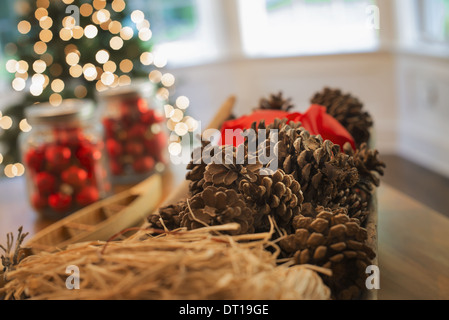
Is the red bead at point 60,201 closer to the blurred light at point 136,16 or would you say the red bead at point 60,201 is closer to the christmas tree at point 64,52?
the christmas tree at point 64,52

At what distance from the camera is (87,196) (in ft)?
4.42

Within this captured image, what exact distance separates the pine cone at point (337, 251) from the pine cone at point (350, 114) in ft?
1.55

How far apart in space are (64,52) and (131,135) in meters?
1.21

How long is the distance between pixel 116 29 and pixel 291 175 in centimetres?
229

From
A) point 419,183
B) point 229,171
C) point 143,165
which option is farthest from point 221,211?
point 419,183

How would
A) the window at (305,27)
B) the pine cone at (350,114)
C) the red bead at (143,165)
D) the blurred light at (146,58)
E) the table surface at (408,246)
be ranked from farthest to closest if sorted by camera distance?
the window at (305,27), the blurred light at (146,58), the red bead at (143,165), the pine cone at (350,114), the table surface at (408,246)

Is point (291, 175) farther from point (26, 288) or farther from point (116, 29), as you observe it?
point (116, 29)

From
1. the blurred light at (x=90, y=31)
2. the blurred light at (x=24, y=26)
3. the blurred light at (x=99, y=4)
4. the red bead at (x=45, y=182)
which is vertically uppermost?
the blurred light at (x=99, y=4)

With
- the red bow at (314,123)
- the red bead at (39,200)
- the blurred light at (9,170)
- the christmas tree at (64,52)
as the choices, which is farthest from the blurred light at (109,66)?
the red bow at (314,123)

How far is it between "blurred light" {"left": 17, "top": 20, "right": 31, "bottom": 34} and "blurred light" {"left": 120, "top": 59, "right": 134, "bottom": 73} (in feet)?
1.47

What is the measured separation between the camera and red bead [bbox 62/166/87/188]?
1315 mm

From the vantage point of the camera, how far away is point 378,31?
3.52 meters

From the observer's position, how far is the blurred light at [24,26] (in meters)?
2.57
